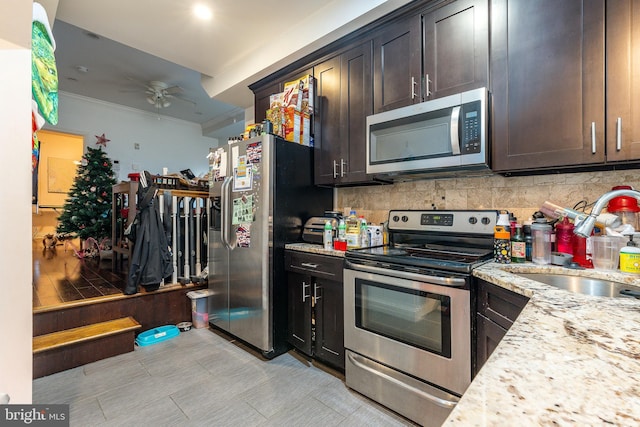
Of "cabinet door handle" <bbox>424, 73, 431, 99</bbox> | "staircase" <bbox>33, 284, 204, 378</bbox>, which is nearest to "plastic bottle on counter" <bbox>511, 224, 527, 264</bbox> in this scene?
"cabinet door handle" <bbox>424, 73, 431, 99</bbox>

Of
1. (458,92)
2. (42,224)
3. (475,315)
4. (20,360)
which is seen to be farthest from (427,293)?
(42,224)

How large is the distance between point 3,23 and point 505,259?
2.17 metres

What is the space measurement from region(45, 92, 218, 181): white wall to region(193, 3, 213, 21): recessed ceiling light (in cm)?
524

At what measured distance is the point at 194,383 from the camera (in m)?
2.01

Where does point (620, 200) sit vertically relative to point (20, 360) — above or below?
above

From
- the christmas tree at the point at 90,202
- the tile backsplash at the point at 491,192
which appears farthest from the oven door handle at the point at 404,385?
the christmas tree at the point at 90,202

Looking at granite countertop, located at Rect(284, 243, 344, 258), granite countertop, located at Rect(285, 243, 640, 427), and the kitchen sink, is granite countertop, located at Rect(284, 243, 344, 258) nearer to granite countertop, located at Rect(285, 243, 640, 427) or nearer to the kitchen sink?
the kitchen sink

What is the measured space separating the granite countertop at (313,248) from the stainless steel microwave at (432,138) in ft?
2.15

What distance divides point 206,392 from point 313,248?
3.82 ft

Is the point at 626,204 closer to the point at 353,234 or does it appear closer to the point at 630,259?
the point at 630,259

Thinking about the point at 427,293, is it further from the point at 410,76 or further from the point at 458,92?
the point at 410,76

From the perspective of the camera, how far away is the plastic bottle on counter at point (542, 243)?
5.02ft

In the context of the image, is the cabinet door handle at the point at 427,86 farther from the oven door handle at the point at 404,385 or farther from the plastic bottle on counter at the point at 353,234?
the oven door handle at the point at 404,385

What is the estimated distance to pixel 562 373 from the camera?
48 centimetres
